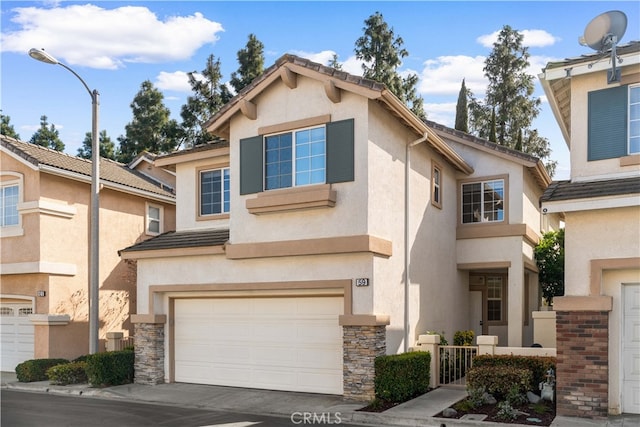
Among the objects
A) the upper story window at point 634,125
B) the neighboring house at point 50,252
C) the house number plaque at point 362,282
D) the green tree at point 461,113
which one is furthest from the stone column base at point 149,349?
the green tree at point 461,113

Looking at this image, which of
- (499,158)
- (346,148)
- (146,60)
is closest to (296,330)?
(346,148)

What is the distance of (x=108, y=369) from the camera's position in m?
15.6

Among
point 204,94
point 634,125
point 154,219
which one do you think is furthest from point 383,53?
point 634,125

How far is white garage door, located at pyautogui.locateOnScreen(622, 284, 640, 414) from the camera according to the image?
Answer: 10781mm

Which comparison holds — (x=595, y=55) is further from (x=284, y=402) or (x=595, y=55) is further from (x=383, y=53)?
(x=383, y=53)

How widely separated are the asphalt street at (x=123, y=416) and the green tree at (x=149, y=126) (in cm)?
2821

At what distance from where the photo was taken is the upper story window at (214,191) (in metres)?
17.1

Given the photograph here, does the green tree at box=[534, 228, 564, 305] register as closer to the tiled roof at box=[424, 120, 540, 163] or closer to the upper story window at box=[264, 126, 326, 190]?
the tiled roof at box=[424, 120, 540, 163]

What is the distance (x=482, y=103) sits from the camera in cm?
3956

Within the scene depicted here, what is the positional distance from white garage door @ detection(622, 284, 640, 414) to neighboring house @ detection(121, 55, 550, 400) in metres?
4.67

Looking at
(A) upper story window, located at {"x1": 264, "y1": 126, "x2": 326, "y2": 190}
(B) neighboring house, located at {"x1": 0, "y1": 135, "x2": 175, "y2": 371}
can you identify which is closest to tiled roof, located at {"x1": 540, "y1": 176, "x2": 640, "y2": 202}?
(A) upper story window, located at {"x1": 264, "y1": 126, "x2": 326, "y2": 190}

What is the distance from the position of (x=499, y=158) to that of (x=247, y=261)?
8.48 m

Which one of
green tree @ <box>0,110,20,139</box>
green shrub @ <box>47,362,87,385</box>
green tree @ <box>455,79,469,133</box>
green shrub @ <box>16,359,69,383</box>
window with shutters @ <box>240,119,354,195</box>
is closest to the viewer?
window with shutters @ <box>240,119,354,195</box>

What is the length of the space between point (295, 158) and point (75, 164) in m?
10.0
